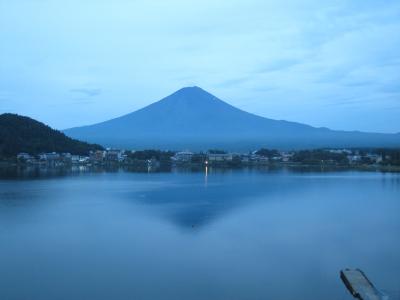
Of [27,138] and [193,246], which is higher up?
[27,138]

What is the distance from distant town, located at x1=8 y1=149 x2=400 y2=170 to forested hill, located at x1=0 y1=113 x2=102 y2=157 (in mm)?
295

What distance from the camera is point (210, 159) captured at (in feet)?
74.2

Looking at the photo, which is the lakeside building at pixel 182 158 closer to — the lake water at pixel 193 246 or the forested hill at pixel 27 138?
the forested hill at pixel 27 138

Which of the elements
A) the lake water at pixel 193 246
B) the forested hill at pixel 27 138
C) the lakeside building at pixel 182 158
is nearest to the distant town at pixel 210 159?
the lakeside building at pixel 182 158

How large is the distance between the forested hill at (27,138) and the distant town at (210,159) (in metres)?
0.29

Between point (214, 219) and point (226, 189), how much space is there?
382 cm

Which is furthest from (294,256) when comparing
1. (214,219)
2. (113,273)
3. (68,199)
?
(68,199)

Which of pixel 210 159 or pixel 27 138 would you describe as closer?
pixel 27 138

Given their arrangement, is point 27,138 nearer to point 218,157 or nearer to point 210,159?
point 210,159

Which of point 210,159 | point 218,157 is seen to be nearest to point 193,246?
point 210,159

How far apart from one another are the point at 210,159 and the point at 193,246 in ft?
59.5

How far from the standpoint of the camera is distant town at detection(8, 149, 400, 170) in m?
19.2

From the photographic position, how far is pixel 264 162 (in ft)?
75.5

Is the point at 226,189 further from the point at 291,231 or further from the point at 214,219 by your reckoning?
the point at 291,231
